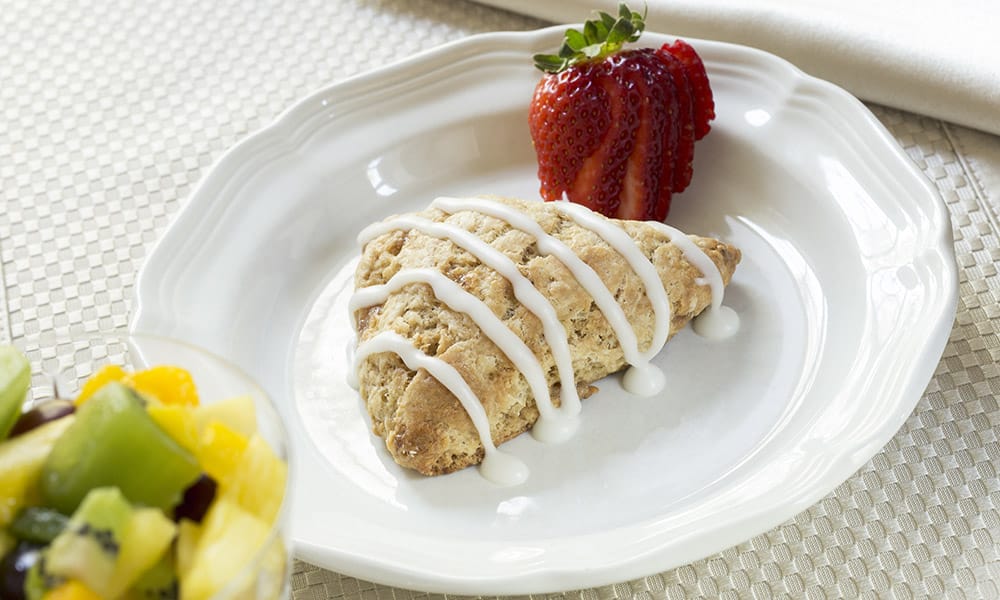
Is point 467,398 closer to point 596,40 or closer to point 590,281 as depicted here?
point 590,281

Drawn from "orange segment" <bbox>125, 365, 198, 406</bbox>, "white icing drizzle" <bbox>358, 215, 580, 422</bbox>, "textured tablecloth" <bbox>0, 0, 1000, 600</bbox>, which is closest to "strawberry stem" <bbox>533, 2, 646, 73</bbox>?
"white icing drizzle" <bbox>358, 215, 580, 422</bbox>

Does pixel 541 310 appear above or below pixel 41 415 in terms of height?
below

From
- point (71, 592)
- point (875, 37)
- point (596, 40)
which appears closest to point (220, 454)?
point (71, 592)

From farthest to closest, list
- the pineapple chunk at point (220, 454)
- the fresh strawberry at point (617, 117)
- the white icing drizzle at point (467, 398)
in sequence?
the fresh strawberry at point (617, 117), the white icing drizzle at point (467, 398), the pineapple chunk at point (220, 454)

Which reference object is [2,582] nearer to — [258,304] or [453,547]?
[453,547]

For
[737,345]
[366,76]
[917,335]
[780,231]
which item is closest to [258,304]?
[366,76]

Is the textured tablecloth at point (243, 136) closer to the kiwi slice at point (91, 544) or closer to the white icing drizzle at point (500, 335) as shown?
the white icing drizzle at point (500, 335)

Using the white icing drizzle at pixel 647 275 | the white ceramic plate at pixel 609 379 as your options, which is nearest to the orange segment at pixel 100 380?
the white ceramic plate at pixel 609 379
